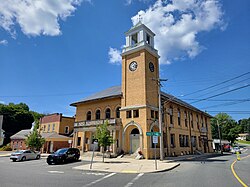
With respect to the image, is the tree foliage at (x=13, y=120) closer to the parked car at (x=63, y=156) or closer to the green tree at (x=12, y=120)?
the green tree at (x=12, y=120)

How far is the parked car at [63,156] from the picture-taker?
19859 mm

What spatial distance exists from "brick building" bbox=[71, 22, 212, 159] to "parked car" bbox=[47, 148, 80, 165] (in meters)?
5.69

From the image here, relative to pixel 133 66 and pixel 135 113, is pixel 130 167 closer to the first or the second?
pixel 135 113

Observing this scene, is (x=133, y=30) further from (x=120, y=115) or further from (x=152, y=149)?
(x=152, y=149)

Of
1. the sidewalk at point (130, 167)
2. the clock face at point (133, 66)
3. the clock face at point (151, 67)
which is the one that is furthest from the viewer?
the clock face at point (151, 67)

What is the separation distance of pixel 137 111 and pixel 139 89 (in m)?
3.10

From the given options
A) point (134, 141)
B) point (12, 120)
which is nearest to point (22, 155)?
point (134, 141)

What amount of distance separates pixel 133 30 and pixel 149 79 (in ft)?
28.4

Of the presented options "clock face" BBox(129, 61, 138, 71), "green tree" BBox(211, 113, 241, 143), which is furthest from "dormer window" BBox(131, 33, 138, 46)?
"green tree" BBox(211, 113, 241, 143)

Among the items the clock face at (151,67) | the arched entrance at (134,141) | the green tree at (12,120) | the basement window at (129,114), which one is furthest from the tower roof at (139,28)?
the green tree at (12,120)

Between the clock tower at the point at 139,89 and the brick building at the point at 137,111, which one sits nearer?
the clock tower at the point at 139,89

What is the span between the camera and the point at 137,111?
89.3 feet

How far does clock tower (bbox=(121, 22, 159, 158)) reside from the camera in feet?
86.3

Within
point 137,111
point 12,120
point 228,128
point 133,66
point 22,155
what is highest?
point 133,66
